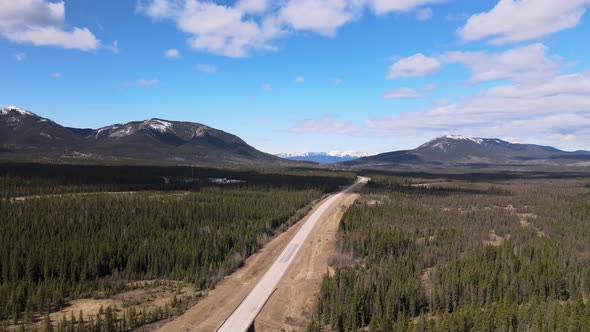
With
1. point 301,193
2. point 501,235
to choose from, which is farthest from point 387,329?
point 301,193

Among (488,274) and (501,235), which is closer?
(488,274)

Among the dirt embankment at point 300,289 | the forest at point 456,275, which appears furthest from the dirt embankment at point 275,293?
the forest at point 456,275

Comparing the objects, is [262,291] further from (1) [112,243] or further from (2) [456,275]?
(1) [112,243]

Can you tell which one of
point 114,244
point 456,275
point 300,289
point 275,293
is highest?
point 114,244

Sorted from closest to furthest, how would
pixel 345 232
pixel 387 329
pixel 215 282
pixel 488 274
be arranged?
pixel 387 329
pixel 488 274
pixel 215 282
pixel 345 232

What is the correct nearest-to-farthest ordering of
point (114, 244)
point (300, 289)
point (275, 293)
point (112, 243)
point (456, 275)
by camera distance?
point (275, 293) < point (456, 275) < point (300, 289) < point (114, 244) < point (112, 243)

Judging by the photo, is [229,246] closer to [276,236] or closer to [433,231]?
[276,236]

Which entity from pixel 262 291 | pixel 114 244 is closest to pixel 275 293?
pixel 262 291

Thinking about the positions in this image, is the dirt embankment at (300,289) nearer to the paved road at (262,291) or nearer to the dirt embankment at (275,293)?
the dirt embankment at (275,293)
